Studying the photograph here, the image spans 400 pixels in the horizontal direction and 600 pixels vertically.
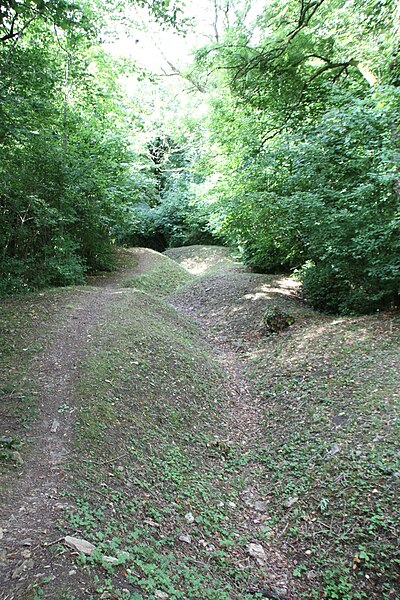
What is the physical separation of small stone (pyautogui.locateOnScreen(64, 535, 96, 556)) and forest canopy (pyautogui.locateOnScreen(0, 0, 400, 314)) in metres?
5.03

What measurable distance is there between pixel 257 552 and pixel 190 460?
1252 millimetres

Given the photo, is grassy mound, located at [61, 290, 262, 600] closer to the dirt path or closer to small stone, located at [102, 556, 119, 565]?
small stone, located at [102, 556, 119, 565]

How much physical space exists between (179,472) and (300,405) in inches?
87.5

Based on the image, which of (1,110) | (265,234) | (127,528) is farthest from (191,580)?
(265,234)

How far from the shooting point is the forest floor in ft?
9.57

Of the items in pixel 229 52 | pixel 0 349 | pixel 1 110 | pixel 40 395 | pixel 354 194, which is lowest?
pixel 40 395

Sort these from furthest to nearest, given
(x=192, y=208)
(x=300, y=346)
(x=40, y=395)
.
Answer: (x=192, y=208) < (x=300, y=346) < (x=40, y=395)

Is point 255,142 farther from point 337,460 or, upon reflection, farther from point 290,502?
point 290,502

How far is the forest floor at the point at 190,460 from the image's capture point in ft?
9.57

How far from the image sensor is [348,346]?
6684 millimetres

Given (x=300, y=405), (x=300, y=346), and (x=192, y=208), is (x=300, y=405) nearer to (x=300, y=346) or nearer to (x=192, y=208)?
(x=300, y=346)

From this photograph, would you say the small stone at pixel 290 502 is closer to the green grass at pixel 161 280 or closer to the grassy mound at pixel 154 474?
the grassy mound at pixel 154 474

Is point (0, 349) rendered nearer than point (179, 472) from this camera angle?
No

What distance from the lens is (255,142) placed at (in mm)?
10344
